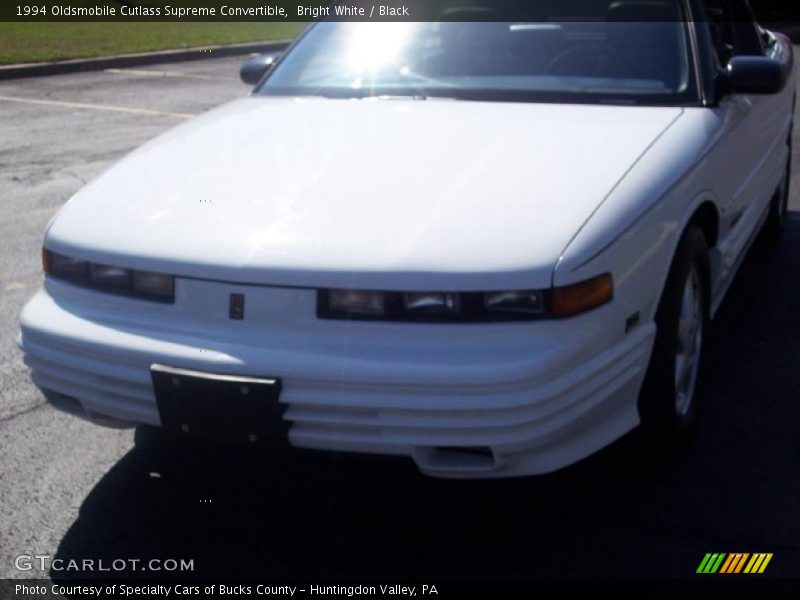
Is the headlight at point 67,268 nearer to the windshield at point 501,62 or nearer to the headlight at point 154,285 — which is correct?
the headlight at point 154,285

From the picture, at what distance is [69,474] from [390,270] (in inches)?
57.9

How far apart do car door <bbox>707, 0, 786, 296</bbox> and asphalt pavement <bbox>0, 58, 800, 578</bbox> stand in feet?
1.91

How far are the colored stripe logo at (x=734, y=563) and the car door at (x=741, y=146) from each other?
1.33m

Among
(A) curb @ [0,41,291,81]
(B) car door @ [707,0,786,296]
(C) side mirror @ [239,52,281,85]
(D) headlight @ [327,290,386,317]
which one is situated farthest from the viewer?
(A) curb @ [0,41,291,81]

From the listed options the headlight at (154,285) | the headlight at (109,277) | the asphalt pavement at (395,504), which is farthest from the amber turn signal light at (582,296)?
the headlight at (109,277)

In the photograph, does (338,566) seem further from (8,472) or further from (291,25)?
(291,25)

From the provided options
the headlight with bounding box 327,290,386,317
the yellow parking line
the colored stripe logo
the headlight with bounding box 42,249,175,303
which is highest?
the headlight with bounding box 327,290,386,317

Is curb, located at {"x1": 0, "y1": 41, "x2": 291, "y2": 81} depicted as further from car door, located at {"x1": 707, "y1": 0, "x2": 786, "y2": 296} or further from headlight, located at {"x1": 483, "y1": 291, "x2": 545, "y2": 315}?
headlight, located at {"x1": 483, "y1": 291, "x2": 545, "y2": 315}

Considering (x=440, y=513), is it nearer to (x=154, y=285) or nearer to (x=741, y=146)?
(x=154, y=285)

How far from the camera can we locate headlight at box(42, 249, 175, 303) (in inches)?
134

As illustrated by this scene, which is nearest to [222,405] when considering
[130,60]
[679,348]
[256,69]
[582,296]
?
[582,296]

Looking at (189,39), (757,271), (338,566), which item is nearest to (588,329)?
(338,566)

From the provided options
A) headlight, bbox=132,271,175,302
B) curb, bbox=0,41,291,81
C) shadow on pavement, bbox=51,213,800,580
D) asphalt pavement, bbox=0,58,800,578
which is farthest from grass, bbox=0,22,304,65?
headlight, bbox=132,271,175,302

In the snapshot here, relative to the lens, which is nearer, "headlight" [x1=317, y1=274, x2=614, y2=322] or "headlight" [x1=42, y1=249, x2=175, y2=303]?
"headlight" [x1=317, y1=274, x2=614, y2=322]
